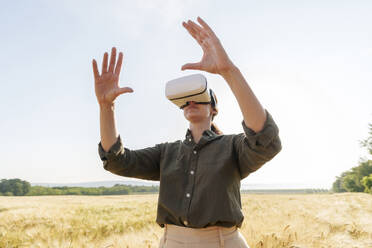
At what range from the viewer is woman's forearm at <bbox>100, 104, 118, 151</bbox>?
6.42ft

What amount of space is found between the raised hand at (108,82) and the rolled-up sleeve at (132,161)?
277 mm

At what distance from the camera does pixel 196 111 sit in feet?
6.87

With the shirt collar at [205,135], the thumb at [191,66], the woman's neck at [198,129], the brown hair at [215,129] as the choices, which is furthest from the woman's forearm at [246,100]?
the brown hair at [215,129]

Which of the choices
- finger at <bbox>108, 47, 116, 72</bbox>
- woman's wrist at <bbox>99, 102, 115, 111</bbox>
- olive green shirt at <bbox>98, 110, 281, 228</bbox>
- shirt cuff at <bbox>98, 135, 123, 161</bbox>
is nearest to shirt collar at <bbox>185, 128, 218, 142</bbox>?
olive green shirt at <bbox>98, 110, 281, 228</bbox>

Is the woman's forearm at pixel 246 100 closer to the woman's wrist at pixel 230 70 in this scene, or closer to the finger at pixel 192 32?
the woman's wrist at pixel 230 70

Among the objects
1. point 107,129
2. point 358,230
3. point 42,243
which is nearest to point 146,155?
point 107,129

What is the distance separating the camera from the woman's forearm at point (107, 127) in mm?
1956

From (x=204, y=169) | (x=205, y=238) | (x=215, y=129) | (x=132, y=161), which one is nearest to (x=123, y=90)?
(x=132, y=161)

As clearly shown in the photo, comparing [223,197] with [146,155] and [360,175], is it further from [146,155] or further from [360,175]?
[360,175]

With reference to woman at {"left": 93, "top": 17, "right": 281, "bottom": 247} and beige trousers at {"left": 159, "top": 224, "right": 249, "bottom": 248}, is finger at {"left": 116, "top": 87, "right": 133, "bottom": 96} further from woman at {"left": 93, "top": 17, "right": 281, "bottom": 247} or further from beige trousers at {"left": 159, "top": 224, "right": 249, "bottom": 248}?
beige trousers at {"left": 159, "top": 224, "right": 249, "bottom": 248}

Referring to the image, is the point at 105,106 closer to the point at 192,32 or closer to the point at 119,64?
the point at 119,64

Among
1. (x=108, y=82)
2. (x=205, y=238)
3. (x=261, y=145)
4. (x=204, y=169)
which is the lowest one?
(x=205, y=238)

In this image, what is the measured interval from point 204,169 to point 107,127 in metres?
0.67

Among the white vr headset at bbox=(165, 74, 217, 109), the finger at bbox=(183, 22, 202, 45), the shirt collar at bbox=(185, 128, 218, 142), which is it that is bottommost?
the shirt collar at bbox=(185, 128, 218, 142)
